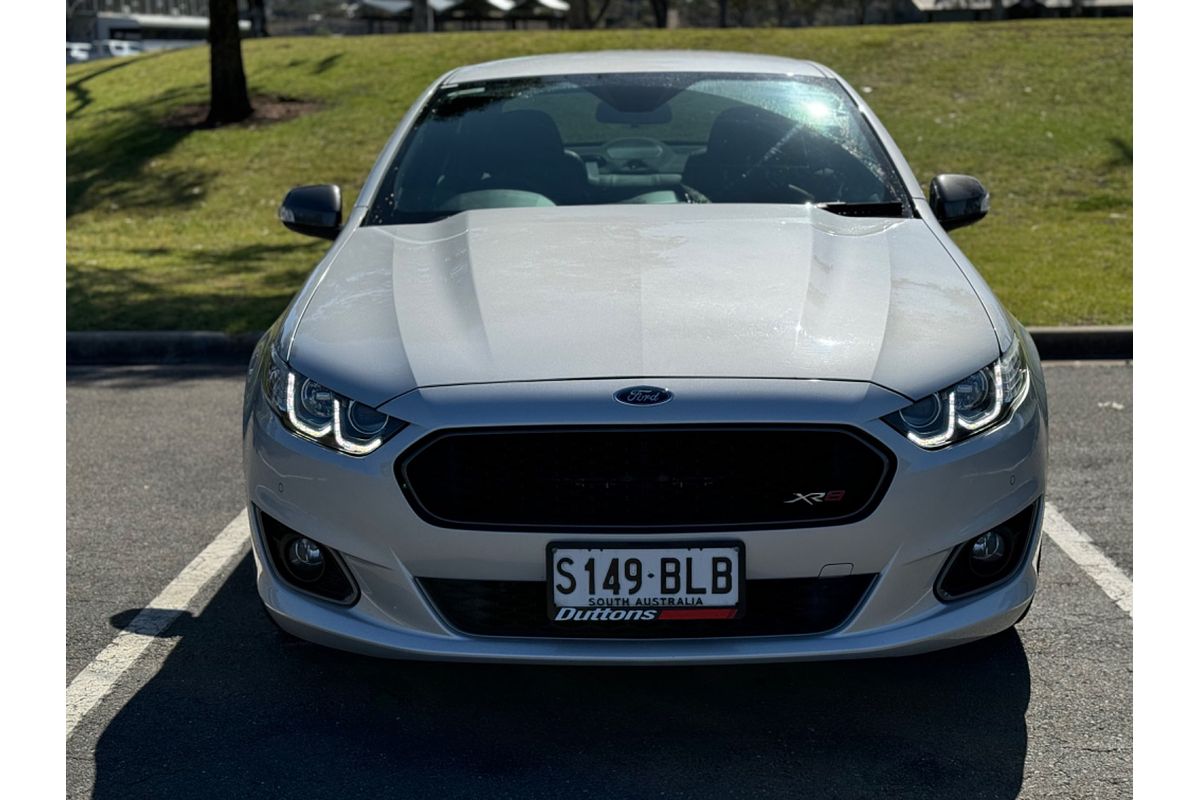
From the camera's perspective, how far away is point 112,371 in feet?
25.8

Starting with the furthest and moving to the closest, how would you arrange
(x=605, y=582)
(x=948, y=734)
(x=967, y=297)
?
(x=967, y=297)
(x=948, y=734)
(x=605, y=582)

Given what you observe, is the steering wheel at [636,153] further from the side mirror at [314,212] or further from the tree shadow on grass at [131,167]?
the tree shadow on grass at [131,167]

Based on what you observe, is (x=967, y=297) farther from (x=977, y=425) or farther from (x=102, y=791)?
(x=102, y=791)

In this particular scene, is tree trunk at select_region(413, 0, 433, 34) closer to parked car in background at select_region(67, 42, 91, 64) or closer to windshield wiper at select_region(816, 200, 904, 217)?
parked car in background at select_region(67, 42, 91, 64)

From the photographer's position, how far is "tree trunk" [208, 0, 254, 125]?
17.6m

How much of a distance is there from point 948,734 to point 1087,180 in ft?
38.2

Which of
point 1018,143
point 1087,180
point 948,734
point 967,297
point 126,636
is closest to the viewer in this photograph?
point 948,734

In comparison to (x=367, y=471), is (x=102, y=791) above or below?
below

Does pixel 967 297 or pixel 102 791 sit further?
pixel 967 297

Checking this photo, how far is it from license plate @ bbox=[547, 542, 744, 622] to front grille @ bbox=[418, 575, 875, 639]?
4 cm

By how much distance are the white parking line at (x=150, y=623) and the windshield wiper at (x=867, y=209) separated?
6.64 feet

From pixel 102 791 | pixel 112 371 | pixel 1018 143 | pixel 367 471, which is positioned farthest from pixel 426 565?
pixel 1018 143

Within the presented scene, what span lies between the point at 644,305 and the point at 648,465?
21.3 inches

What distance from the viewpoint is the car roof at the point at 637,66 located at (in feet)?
17.5
